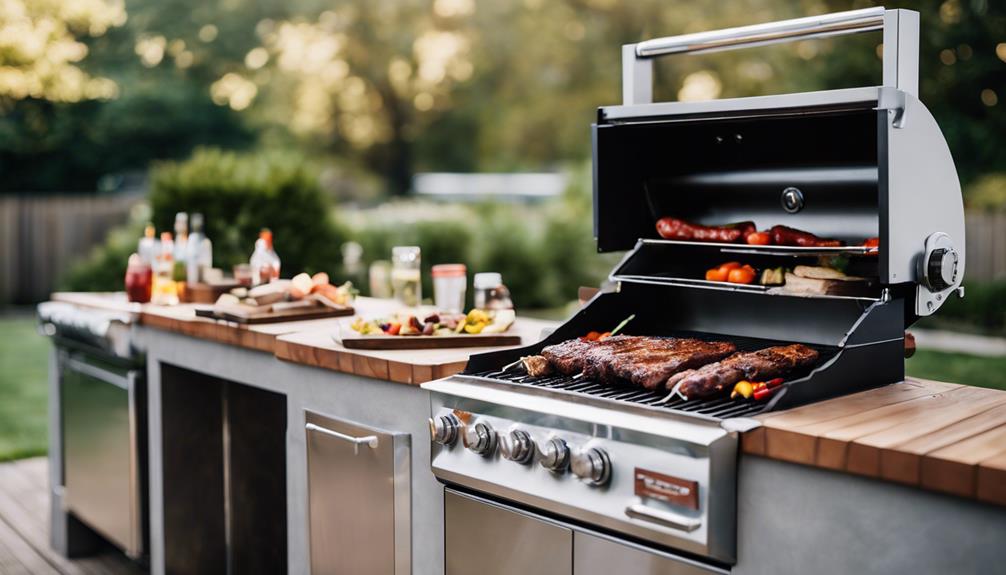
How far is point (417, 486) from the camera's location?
8.38ft

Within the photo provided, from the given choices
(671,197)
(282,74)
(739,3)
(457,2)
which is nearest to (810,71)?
(739,3)

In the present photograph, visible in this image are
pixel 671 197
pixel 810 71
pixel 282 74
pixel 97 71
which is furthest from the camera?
pixel 282 74

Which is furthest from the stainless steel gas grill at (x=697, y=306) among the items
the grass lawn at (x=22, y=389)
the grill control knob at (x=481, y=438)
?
the grass lawn at (x=22, y=389)

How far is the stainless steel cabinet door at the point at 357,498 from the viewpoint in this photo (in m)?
2.59

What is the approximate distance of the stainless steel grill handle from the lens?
229 cm

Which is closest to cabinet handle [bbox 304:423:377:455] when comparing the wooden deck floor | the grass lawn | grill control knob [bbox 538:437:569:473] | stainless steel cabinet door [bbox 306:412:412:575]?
stainless steel cabinet door [bbox 306:412:412:575]

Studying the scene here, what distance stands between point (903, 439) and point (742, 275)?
92 centimetres

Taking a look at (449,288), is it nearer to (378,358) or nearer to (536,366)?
(378,358)

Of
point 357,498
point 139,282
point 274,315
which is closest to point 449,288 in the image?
point 274,315

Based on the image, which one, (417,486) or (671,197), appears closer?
(417,486)

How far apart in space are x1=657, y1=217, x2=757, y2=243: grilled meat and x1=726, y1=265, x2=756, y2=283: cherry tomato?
0.28 ft

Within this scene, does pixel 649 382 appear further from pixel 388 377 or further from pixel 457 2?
pixel 457 2

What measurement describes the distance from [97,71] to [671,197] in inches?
668

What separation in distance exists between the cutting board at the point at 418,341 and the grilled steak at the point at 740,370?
0.80 meters
